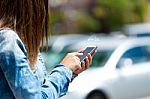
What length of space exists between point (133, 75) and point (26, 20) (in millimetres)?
8501

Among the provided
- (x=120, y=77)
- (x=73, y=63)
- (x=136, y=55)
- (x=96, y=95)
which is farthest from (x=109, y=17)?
(x=73, y=63)

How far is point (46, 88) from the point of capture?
7.51 ft

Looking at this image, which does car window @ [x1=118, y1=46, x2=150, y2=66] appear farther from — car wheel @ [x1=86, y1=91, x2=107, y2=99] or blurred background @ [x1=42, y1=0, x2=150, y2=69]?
blurred background @ [x1=42, y1=0, x2=150, y2=69]

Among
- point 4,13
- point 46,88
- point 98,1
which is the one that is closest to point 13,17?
point 4,13

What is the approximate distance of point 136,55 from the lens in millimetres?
11023

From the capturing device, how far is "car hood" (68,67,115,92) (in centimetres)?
1001

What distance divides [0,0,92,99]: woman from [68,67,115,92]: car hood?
751 cm

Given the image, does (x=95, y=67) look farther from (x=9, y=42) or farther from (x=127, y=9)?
(x=127, y=9)

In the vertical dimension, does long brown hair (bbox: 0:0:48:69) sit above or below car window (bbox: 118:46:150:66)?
above

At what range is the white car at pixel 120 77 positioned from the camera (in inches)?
398

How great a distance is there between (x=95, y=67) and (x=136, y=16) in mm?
30923

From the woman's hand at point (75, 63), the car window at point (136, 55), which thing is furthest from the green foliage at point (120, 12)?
the woman's hand at point (75, 63)

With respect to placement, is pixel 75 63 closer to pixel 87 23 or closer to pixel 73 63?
pixel 73 63

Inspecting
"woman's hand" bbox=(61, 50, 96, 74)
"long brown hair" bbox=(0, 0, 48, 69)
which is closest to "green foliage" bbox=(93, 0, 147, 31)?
"woman's hand" bbox=(61, 50, 96, 74)
